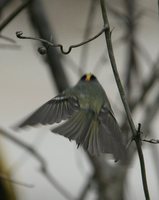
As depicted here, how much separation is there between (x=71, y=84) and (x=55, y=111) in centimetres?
101

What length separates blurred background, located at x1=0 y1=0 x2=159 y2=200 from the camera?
2.88 m

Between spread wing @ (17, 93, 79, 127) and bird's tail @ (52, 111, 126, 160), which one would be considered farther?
spread wing @ (17, 93, 79, 127)

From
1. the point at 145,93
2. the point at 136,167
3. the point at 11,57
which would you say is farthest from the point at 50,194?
the point at 145,93

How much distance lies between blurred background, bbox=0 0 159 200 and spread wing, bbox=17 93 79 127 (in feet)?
0.70

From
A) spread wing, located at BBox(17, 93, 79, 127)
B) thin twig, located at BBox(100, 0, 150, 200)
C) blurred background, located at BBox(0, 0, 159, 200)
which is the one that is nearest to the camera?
thin twig, located at BBox(100, 0, 150, 200)

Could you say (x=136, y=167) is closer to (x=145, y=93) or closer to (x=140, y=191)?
(x=140, y=191)

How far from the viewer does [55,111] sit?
228 centimetres

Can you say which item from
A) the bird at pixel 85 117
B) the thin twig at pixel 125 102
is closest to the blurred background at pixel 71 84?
the bird at pixel 85 117

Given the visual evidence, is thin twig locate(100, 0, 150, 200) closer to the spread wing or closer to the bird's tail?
the bird's tail

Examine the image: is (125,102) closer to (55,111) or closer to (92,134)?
(92,134)

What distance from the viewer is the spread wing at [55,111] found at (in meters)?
2.25

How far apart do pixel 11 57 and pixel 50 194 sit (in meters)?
2.17

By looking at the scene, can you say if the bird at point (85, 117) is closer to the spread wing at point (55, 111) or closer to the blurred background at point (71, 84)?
the spread wing at point (55, 111)

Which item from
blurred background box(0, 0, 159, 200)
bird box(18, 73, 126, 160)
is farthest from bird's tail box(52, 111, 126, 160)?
blurred background box(0, 0, 159, 200)
